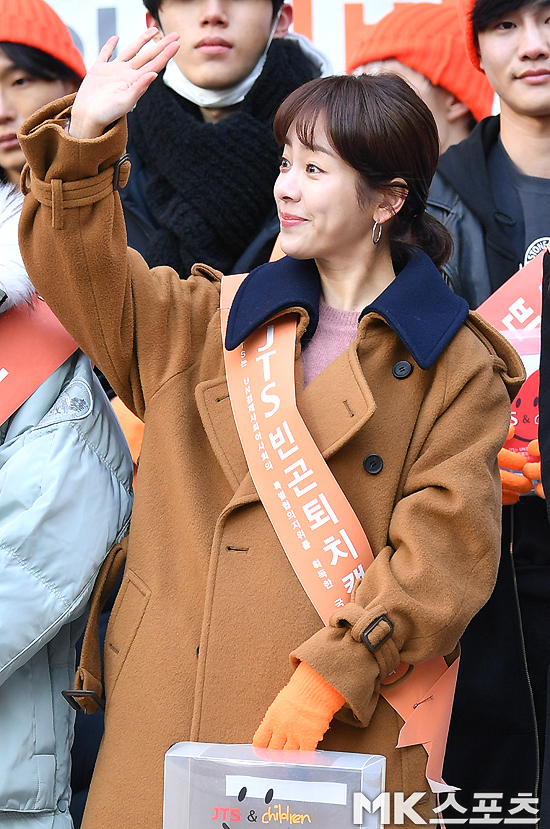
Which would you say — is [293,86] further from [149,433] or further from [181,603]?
[181,603]

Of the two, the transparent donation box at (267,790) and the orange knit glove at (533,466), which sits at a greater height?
the orange knit glove at (533,466)

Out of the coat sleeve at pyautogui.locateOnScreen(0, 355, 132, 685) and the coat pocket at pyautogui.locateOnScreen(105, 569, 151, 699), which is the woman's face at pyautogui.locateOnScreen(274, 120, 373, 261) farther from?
the coat pocket at pyautogui.locateOnScreen(105, 569, 151, 699)

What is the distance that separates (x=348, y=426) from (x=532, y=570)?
3.37 feet

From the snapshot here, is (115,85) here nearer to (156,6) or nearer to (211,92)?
(211,92)

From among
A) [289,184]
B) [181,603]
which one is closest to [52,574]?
[181,603]

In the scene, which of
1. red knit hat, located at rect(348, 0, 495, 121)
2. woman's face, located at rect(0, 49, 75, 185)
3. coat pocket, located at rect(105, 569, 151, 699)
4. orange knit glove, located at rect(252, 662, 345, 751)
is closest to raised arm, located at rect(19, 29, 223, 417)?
coat pocket, located at rect(105, 569, 151, 699)

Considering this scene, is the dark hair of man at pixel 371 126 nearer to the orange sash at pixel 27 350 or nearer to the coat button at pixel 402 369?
the coat button at pixel 402 369

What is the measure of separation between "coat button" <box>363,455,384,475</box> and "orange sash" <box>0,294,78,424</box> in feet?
2.70

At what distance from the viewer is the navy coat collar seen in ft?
8.41

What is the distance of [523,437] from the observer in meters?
3.13

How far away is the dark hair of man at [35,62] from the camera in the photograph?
375cm

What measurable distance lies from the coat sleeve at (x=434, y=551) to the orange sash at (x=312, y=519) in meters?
0.07

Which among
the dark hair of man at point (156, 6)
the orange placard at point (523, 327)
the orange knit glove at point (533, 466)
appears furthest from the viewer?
the dark hair of man at point (156, 6)

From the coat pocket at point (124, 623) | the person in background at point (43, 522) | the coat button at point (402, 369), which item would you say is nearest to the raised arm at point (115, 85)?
the person in background at point (43, 522)
